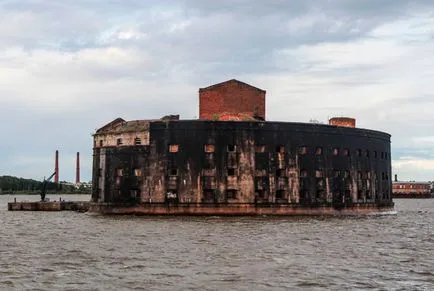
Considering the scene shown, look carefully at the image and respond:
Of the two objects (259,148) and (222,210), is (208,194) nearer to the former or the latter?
(222,210)

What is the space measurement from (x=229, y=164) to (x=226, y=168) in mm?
237

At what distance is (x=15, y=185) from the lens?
14175 cm

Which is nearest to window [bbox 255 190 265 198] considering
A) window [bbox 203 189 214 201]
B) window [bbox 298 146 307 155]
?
window [bbox 203 189 214 201]

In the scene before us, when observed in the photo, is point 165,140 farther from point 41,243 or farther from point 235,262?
point 235,262

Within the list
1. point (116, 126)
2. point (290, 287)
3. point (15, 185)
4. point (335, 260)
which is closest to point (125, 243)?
point (335, 260)

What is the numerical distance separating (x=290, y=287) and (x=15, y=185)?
13518cm

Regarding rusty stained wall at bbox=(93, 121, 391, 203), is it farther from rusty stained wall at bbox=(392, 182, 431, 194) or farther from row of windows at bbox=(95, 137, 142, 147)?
rusty stained wall at bbox=(392, 182, 431, 194)

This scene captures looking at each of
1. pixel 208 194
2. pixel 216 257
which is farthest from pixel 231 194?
pixel 216 257

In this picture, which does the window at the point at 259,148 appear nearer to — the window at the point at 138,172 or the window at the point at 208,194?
the window at the point at 208,194

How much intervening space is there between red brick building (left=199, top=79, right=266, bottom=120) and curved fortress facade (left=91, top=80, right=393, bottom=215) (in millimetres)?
3827

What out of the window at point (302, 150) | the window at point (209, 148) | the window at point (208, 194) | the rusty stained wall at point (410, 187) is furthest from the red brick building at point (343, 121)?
the rusty stained wall at point (410, 187)

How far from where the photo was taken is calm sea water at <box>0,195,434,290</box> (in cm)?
1366

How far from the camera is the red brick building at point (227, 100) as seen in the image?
3850 cm

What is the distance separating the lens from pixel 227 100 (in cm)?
3853
